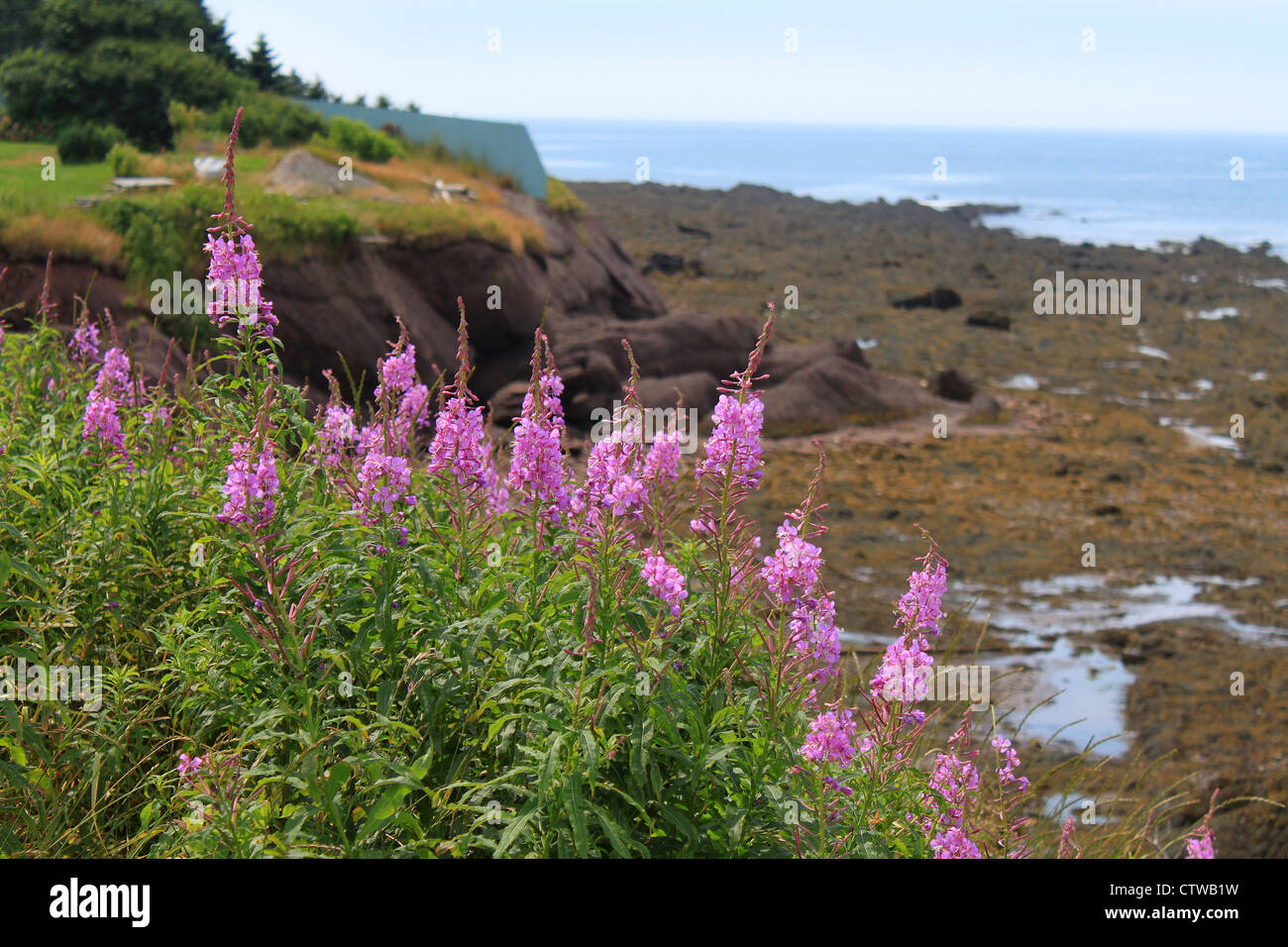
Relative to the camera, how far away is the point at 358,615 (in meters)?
4.02

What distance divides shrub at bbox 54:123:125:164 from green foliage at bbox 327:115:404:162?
524cm

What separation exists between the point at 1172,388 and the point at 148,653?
2795 cm

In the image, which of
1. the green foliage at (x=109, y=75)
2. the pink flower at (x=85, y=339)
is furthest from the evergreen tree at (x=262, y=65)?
the pink flower at (x=85, y=339)

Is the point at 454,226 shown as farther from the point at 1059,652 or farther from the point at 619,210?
the point at 619,210

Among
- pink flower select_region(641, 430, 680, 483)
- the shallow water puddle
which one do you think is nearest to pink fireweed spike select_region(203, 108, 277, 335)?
pink flower select_region(641, 430, 680, 483)

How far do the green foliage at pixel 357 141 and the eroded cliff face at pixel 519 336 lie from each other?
3.63 m

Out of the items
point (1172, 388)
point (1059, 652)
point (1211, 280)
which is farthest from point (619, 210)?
point (1059, 652)

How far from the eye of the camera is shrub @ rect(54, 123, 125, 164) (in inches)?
891

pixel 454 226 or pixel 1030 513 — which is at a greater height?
pixel 454 226

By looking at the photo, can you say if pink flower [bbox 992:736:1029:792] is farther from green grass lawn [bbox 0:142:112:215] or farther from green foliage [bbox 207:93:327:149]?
green foliage [bbox 207:93:327:149]

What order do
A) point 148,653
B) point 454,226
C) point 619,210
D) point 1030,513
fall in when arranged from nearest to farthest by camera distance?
point 148,653, point 1030,513, point 454,226, point 619,210

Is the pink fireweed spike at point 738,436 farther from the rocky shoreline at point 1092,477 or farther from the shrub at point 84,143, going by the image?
the shrub at point 84,143

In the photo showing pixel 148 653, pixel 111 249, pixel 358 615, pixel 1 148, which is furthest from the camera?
pixel 1 148

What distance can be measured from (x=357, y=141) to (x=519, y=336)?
8.09 metres
